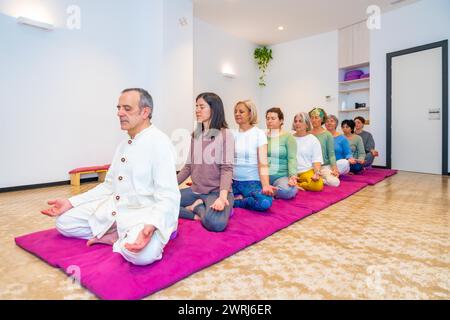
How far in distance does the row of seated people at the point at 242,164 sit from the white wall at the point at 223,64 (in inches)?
119

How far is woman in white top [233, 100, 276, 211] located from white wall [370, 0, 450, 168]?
4.02 m

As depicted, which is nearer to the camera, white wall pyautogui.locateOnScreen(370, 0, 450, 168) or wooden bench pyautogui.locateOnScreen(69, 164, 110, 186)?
wooden bench pyautogui.locateOnScreen(69, 164, 110, 186)

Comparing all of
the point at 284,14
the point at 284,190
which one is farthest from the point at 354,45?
the point at 284,190

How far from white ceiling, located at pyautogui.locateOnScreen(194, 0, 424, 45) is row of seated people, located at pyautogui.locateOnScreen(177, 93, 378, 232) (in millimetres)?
2564

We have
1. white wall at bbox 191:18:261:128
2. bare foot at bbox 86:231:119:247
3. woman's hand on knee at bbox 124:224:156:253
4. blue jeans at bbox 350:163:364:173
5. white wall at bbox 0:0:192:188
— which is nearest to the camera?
woman's hand on knee at bbox 124:224:156:253

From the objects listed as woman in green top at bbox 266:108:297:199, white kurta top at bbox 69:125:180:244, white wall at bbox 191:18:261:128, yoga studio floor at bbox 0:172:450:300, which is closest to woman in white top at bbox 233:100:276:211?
woman in green top at bbox 266:108:297:199

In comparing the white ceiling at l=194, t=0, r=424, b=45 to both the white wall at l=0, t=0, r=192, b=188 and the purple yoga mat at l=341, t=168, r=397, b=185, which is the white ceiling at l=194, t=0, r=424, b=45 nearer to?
the white wall at l=0, t=0, r=192, b=188

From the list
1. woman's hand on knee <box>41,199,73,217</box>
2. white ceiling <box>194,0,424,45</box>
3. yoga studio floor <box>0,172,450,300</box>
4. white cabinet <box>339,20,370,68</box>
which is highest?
white ceiling <box>194,0,424,45</box>

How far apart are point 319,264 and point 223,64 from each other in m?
5.66

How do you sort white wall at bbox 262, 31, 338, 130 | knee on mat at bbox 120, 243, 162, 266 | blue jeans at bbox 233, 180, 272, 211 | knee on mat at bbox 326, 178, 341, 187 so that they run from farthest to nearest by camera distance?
white wall at bbox 262, 31, 338, 130 < knee on mat at bbox 326, 178, 341, 187 < blue jeans at bbox 233, 180, 272, 211 < knee on mat at bbox 120, 243, 162, 266

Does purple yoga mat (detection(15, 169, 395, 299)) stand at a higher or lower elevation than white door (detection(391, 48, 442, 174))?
lower

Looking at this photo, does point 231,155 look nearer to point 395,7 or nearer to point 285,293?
point 285,293

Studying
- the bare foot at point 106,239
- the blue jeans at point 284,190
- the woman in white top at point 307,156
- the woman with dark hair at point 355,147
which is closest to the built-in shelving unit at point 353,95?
the woman with dark hair at point 355,147

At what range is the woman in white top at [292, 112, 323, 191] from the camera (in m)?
3.28
